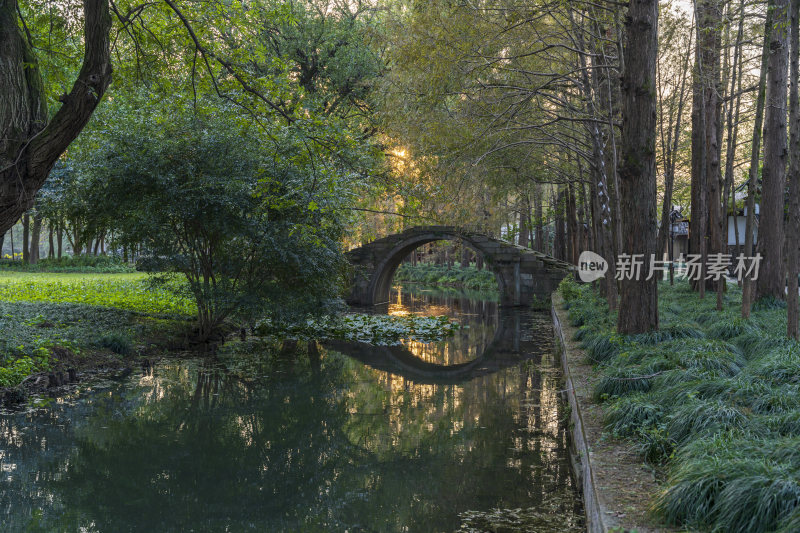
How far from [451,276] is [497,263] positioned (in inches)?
540

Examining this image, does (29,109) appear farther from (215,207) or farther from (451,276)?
(451,276)

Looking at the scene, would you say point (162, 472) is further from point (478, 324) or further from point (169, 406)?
point (478, 324)

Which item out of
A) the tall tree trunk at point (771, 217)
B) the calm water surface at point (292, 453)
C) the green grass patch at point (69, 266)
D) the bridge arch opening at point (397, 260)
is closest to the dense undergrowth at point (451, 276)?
the bridge arch opening at point (397, 260)

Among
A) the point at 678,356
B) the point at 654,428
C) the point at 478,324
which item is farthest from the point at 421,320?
the point at 654,428

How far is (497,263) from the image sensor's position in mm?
24234

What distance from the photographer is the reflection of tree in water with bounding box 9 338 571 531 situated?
553 centimetres

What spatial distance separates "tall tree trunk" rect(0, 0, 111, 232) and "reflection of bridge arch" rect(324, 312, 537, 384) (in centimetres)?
714

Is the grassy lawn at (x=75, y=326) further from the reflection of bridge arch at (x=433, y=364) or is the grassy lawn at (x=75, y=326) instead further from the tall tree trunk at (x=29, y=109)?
the tall tree trunk at (x=29, y=109)

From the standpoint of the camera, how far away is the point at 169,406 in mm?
8922

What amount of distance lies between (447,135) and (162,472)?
310 inches

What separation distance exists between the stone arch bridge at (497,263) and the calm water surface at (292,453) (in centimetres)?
1222

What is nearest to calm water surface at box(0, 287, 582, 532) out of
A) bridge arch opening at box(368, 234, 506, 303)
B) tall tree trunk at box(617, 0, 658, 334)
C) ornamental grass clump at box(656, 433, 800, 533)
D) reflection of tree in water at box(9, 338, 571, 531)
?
reflection of tree in water at box(9, 338, 571, 531)

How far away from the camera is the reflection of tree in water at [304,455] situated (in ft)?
18.1

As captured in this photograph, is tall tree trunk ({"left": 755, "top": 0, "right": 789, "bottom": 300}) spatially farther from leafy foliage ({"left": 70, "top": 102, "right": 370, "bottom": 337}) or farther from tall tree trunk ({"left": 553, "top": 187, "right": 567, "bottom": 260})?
tall tree trunk ({"left": 553, "top": 187, "right": 567, "bottom": 260})
